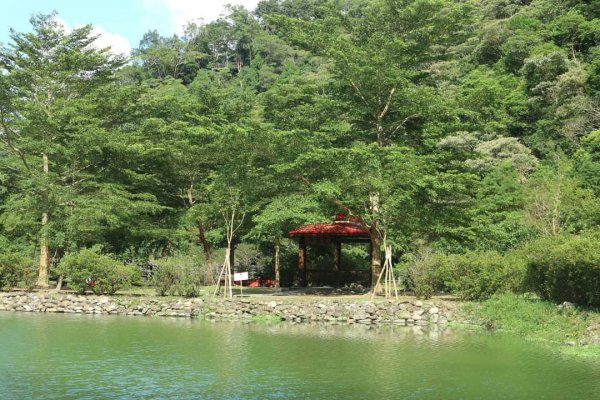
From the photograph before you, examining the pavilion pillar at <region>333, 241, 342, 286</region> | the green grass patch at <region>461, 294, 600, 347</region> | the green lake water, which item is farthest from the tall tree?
the green grass patch at <region>461, 294, 600, 347</region>

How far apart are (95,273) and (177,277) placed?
223 cm

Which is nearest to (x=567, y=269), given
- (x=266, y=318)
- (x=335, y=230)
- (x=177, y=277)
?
(x=266, y=318)

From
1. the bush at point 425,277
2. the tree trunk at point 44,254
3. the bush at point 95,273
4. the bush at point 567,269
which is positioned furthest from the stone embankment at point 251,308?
the tree trunk at point 44,254

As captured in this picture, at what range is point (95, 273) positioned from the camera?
16172mm

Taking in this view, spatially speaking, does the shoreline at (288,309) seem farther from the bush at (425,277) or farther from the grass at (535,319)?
the bush at (425,277)

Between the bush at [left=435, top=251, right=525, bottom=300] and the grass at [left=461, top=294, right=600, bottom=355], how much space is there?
35 cm

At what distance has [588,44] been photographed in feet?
116

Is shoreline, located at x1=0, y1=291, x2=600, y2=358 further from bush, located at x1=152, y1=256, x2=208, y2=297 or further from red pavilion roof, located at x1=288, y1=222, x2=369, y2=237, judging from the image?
red pavilion roof, located at x1=288, y1=222, x2=369, y2=237

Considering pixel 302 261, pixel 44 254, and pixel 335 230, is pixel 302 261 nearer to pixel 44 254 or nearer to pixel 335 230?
pixel 335 230

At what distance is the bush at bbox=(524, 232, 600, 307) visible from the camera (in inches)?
425

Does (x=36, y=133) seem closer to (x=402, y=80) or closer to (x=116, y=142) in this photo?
(x=116, y=142)

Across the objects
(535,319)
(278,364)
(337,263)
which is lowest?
(278,364)

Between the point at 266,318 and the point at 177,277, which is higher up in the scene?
the point at 177,277

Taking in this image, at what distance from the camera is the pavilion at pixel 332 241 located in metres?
19.1
